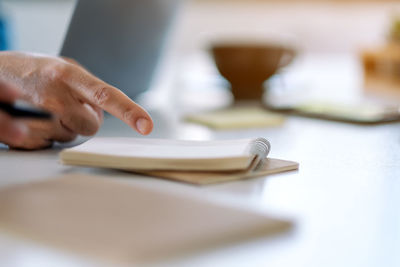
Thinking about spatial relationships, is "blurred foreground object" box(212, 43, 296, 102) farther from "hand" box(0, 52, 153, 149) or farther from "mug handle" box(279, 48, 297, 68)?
"hand" box(0, 52, 153, 149)

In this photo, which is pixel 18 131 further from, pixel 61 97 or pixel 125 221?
pixel 61 97

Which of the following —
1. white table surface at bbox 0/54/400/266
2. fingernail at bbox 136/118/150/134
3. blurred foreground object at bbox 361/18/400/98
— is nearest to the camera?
white table surface at bbox 0/54/400/266

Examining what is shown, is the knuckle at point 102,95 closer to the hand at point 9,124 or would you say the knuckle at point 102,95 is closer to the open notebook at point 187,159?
the open notebook at point 187,159

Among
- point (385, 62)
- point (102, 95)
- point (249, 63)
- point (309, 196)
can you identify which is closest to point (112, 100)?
point (102, 95)

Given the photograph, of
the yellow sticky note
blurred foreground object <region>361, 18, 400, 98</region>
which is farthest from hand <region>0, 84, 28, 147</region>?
blurred foreground object <region>361, 18, 400, 98</region>

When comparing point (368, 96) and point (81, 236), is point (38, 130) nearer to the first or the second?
point (81, 236)

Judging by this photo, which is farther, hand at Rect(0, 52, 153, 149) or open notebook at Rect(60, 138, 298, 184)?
hand at Rect(0, 52, 153, 149)

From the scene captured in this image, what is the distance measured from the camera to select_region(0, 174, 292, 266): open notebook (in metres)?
0.50

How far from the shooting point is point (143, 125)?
2.78 feet

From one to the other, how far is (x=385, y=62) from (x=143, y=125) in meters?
2.54

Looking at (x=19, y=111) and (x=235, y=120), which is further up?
(x=235, y=120)

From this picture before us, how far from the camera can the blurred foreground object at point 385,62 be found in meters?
2.87

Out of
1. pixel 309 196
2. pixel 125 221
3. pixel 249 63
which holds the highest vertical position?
pixel 249 63

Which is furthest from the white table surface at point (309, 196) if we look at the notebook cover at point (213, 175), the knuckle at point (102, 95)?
the knuckle at point (102, 95)
